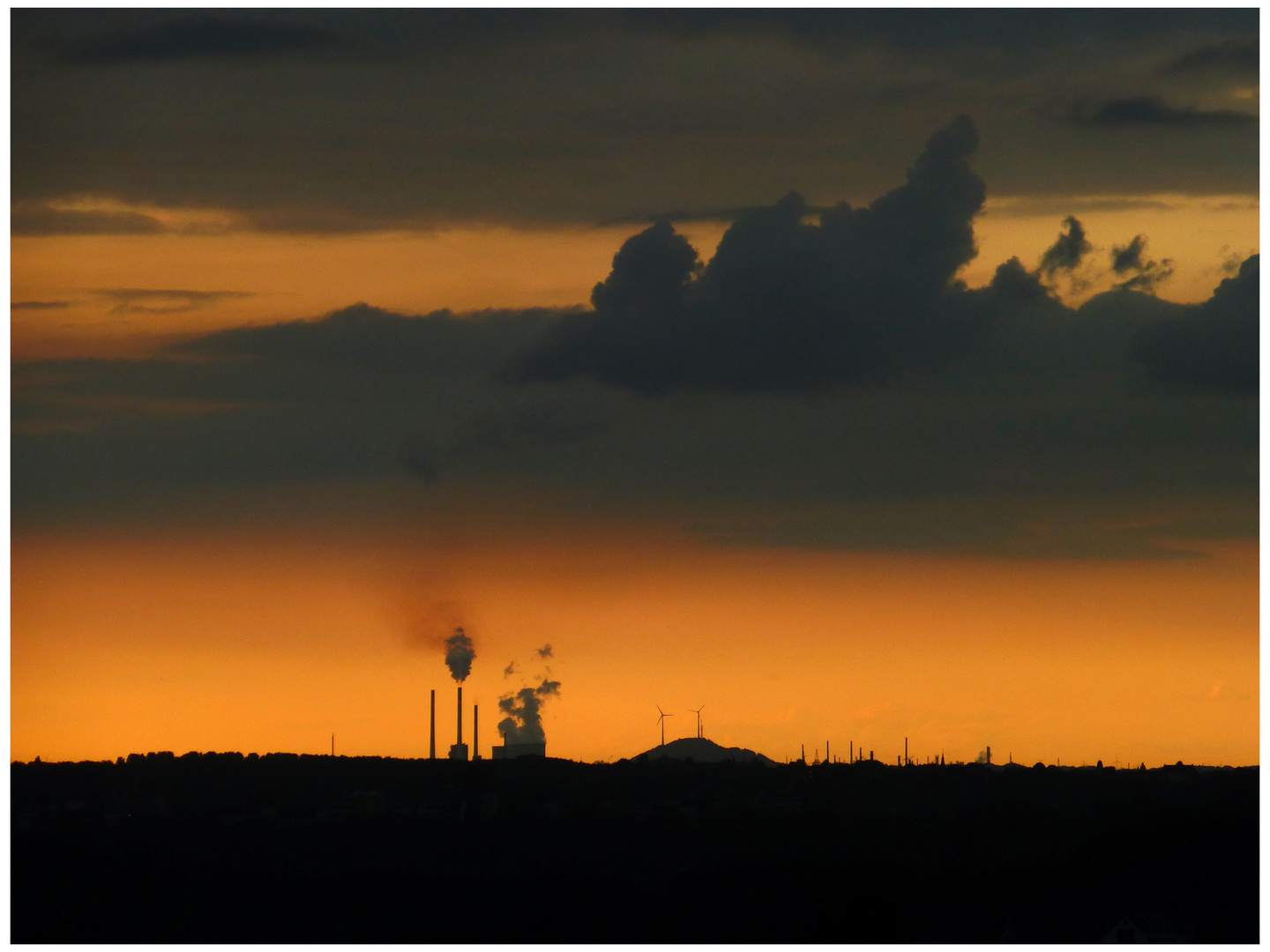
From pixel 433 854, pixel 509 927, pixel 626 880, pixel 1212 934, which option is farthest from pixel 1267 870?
pixel 433 854

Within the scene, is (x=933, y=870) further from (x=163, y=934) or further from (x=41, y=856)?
(x=41, y=856)

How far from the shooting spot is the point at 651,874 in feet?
544

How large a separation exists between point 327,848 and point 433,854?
10.5m

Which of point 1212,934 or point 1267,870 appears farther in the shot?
point 1212,934

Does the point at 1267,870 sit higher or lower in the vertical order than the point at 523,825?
lower

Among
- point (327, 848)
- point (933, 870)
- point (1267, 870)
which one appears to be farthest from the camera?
point (327, 848)

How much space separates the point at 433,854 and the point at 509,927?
1369 inches

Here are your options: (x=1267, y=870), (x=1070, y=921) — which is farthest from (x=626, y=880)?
(x=1267, y=870)

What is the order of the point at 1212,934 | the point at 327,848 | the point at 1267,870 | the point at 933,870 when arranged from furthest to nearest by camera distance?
the point at 327,848 < the point at 933,870 < the point at 1212,934 < the point at 1267,870

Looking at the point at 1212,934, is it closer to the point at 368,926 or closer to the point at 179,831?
the point at 368,926

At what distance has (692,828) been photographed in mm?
188125

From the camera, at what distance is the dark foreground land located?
139 metres

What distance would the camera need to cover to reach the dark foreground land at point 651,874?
138875 millimetres

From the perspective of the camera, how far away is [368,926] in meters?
148
